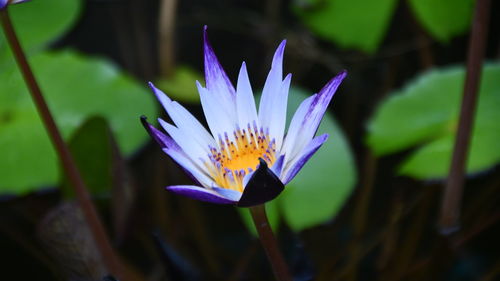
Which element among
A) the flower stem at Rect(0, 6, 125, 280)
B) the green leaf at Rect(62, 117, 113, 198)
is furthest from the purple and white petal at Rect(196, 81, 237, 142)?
the green leaf at Rect(62, 117, 113, 198)

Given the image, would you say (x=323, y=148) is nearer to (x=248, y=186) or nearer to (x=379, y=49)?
(x=379, y=49)

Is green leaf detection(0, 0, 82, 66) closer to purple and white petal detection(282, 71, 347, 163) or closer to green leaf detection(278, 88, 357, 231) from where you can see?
green leaf detection(278, 88, 357, 231)

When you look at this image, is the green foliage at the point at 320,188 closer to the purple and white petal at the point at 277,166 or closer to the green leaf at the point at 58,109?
the green leaf at the point at 58,109

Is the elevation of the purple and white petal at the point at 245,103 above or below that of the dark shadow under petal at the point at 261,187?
above

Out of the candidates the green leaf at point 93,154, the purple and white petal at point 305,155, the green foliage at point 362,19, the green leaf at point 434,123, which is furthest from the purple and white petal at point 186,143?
the green foliage at point 362,19

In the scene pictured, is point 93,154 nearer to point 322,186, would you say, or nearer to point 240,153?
point 322,186

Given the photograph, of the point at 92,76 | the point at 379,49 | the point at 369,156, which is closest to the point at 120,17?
the point at 92,76

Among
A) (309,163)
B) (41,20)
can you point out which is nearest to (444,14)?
(309,163)
